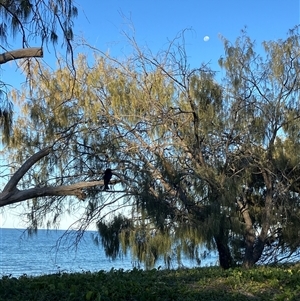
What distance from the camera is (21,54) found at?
18.8 ft

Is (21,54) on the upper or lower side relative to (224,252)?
upper

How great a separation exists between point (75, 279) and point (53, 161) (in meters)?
2.54

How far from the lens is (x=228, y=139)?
10.7 meters

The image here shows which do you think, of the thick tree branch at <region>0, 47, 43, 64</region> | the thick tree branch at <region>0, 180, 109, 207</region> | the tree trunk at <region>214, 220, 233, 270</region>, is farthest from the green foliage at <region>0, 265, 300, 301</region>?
the thick tree branch at <region>0, 47, 43, 64</region>

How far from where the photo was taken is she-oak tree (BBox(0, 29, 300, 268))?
9.91 m

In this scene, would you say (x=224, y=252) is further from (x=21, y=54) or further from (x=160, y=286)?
(x=21, y=54)

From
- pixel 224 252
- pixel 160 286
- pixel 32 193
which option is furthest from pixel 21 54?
pixel 224 252

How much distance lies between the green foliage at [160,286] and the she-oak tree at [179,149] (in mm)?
970

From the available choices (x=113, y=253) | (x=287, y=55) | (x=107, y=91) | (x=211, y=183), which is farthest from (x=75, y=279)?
(x=287, y=55)

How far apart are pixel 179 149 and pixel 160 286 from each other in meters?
3.19

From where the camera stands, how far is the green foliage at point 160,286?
Answer: 7.15 m

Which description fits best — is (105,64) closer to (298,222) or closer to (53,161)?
(53,161)

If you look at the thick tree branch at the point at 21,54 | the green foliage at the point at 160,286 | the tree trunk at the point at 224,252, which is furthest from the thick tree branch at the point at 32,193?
the tree trunk at the point at 224,252

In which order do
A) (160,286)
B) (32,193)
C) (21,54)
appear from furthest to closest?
1. (160,286)
2. (32,193)
3. (21,54)
